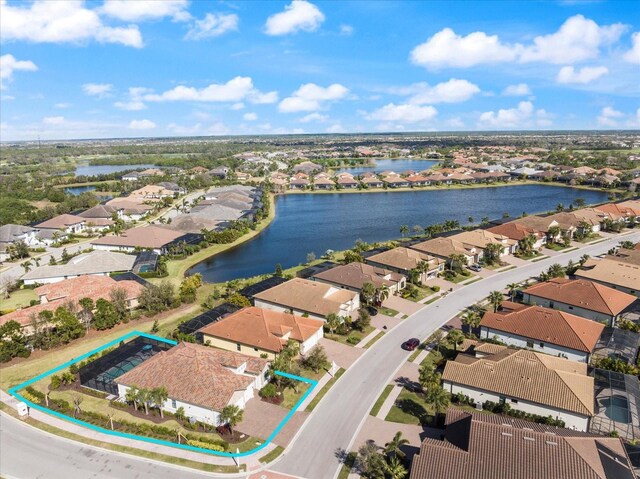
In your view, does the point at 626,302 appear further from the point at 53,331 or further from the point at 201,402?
the point at 53,331

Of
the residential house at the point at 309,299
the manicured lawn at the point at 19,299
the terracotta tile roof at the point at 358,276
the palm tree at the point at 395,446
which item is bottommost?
the palm tree at the point at 395,446

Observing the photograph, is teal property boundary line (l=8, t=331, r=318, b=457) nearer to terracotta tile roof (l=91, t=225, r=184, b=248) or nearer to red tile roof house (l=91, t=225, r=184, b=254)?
red tile roof house (l=91, t=225, r=184, b=254)

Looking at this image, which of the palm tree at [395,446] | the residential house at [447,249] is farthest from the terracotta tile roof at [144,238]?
the palm tree at [395,446]

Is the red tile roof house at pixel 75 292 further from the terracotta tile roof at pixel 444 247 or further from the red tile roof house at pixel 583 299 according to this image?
the red tile roof house at pixel 583 299

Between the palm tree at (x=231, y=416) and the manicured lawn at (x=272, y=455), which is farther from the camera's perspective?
the palm tree at (x=231, y=416)

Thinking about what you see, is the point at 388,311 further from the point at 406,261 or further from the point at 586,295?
the point at 586,295

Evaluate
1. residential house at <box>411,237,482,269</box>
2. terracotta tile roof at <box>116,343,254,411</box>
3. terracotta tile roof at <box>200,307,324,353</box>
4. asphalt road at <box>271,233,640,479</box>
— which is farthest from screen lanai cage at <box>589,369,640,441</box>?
residential house at <box>411,237,482,269</box>

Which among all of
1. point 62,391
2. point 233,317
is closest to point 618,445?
point 233,317
